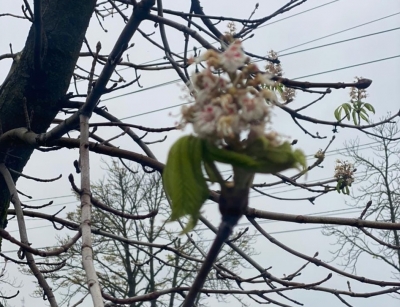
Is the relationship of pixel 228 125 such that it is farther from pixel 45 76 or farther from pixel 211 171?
pixel 45 76

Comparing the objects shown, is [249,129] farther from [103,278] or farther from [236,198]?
[103,278]

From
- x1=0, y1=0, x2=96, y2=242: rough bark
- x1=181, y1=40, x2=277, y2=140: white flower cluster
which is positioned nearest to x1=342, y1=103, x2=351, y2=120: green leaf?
x1=0, y1=0, x2=96, y2=242: rough bark

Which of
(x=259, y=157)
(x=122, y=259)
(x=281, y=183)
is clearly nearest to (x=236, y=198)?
(x=259, y=157)

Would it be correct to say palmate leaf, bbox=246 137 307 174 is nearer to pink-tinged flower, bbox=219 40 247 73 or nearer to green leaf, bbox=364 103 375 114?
pink-tinged flower, bbox=219 40 247 73

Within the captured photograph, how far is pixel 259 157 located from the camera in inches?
19.2

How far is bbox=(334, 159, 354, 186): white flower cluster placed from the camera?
2.56m

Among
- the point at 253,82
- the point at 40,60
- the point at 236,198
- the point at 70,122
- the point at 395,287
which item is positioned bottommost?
the point at 236,198

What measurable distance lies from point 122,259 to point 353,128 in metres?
8.97

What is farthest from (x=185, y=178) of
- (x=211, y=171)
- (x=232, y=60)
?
(x=232, y=60)

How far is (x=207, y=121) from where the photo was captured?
485 mm

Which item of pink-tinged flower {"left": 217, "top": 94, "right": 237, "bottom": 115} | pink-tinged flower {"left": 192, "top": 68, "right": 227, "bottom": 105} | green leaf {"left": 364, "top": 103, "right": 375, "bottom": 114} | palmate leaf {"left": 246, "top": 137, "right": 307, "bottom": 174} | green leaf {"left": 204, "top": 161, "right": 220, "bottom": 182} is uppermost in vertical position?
green leaf {"left": 364, "top": 103, "right": 375, "bottom": 114}

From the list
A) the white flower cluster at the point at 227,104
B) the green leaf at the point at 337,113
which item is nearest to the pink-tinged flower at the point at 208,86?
the white flower cluster at the point at 227,104

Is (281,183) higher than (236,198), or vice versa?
(281,183)

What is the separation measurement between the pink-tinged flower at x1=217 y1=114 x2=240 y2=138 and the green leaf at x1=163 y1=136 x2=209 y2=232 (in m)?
0.05
